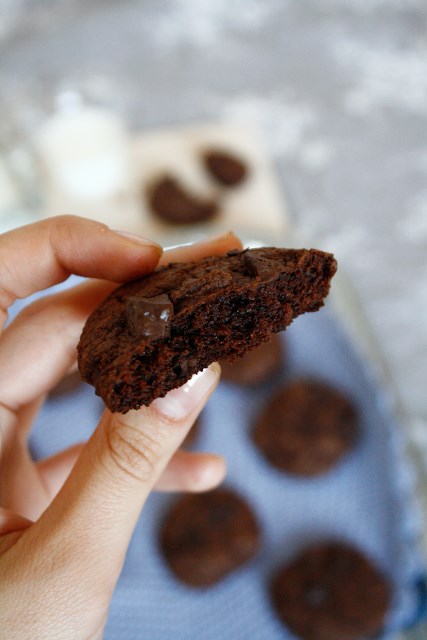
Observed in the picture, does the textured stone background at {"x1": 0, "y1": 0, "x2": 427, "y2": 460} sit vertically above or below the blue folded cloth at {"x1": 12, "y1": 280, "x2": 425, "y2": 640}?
above

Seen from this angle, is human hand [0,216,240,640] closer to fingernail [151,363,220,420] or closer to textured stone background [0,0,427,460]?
fingernail [151,363,220,420]

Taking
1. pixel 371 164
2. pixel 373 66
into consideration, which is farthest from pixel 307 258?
pixel 373 66

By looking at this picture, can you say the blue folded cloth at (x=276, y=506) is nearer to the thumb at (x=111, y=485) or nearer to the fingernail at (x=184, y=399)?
the thumb at (x=111, y=485)

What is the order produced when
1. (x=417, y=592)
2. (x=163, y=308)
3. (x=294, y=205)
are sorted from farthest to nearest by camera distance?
1. (x=294, y=205)
2. (x=417, y=592)
3. (x=163, y=308)

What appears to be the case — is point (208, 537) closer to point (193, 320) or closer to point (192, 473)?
point (192, 473)

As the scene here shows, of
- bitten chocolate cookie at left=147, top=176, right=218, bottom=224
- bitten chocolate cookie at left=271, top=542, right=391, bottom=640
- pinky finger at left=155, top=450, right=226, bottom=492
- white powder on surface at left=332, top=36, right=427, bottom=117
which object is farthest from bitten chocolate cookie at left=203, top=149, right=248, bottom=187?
bitten chocolate cookie at left=271, top=542, right=391, bottom=640

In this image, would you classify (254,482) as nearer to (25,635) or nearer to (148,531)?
(148,531)

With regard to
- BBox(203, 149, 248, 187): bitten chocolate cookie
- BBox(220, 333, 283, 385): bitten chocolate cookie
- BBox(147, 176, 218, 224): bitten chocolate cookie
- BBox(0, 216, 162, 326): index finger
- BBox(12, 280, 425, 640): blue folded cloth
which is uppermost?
BBox(203, 149, 248, 187): bitten chocolate cookie

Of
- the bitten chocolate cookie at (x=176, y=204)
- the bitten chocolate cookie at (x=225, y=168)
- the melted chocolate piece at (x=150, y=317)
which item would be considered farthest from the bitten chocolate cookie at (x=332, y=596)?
the bitten chocolate cookie at (x=225, y=168)
